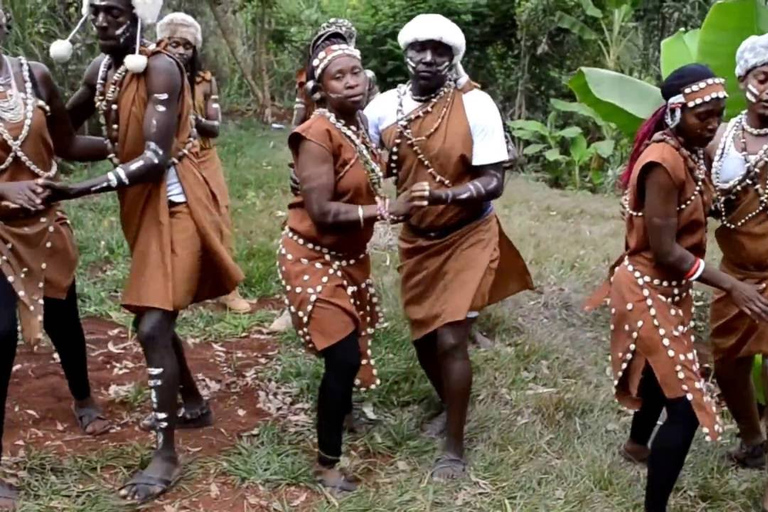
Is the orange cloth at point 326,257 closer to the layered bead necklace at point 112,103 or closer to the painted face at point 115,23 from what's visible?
the layered bead necklace at point 112,103

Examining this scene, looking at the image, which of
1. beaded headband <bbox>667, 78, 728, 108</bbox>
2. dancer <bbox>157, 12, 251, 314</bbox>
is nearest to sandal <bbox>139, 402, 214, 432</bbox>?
dancer <bbox>157, 12, 251, 314</bbox>

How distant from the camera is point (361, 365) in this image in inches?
158

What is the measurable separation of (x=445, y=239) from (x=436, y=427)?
103cm

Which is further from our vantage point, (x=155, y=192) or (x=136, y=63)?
(x=155, y=192)

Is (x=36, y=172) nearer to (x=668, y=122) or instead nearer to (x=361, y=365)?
(x=361, y=365)

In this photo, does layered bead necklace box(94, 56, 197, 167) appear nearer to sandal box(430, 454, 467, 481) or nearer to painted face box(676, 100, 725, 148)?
sandal box(430, 454, 467, 481)

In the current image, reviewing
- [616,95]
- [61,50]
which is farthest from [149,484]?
[616,95]

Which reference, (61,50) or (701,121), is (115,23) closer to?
(61,50)

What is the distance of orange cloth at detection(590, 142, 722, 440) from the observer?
3.49m

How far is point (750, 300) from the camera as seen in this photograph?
346 centimetres

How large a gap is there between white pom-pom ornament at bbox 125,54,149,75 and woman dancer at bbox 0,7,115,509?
0.45 meters

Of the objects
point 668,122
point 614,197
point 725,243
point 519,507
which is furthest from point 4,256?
point 614,197

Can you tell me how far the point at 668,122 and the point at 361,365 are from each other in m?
1.57

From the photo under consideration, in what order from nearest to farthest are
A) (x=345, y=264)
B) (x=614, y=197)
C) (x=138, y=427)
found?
(x=345, y=264) < (x=138, y=427) < (x=614, y=197)
